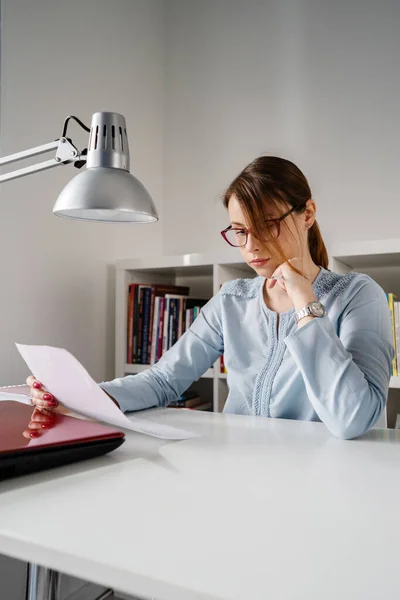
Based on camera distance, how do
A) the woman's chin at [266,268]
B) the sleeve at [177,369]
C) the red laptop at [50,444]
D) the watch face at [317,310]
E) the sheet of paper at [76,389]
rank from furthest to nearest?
the woman's chin at [266,268]
the sleeve at [177,369]
the watch face at [317,310]
the sheet of paper at [76,389]
the red laptop at [50,444]

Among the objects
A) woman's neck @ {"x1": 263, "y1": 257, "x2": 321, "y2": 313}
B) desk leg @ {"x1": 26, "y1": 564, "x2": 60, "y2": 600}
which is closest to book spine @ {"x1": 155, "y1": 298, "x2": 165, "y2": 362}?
woman's neck @ {"x1": 263, "y1": 257, "x2": 321, "y2": 313}

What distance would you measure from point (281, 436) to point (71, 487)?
378mm

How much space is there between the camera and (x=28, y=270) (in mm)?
1825

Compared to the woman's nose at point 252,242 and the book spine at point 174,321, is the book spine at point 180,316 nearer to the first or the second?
the book spine at point 174,321

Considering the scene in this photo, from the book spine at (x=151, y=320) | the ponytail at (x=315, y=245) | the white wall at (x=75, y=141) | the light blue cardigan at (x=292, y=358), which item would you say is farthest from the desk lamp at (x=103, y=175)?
the book spine at (x=151, y=320)

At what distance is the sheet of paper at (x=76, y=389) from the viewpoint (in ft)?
2.48

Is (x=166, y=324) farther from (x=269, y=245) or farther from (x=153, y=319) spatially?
(x=269, y=245)

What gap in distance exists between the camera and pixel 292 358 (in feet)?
3.94

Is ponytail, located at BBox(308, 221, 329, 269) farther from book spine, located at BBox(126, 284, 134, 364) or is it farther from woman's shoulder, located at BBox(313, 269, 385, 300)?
book spine, located at BBox(126, 284, 134, 364)

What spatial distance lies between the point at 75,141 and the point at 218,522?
71.1 inches

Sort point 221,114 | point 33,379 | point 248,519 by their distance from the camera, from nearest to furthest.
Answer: point 248,519
point 33,379
point 221,114

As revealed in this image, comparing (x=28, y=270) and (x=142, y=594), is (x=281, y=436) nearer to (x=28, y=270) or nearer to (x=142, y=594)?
(x=142, y=594)

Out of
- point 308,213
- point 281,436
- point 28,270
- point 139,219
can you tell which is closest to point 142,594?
point 281,436

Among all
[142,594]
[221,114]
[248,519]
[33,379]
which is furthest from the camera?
[221,114]
